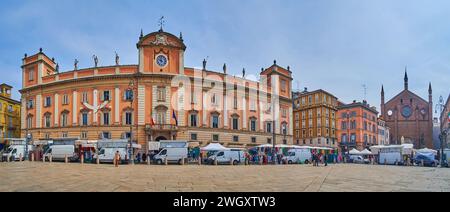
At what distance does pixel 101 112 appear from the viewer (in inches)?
1722

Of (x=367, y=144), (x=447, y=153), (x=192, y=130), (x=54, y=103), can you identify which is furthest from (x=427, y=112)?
(x=54, y=103)

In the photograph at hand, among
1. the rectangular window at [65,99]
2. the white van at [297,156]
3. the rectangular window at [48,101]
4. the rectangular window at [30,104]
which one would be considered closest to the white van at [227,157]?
the white van at [297,156]

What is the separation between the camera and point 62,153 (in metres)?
35.3

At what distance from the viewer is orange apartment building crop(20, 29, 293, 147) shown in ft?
141

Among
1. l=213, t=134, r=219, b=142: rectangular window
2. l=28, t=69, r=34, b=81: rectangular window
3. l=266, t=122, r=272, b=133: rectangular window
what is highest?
l=28, t=69, r=34, b=81: rectangular window

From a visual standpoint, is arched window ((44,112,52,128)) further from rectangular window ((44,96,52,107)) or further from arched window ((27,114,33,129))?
arched window ((27,114,33,129))

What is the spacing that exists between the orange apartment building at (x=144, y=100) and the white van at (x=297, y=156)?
33.6 ft

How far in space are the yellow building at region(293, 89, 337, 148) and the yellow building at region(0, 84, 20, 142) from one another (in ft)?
172

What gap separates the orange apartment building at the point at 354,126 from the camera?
71.7 metres

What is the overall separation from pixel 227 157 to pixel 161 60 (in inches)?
682

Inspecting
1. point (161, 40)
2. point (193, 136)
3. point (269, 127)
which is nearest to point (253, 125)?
point (269, 127)

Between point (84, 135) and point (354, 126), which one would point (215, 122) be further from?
point (354, 126)

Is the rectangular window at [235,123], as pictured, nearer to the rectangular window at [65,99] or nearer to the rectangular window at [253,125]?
the rectangular window at [253,125]

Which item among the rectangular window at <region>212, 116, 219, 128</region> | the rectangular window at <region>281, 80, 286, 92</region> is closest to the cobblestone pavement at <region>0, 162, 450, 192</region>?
the rectangular window at <region>212, 116, 219, 128</region>
